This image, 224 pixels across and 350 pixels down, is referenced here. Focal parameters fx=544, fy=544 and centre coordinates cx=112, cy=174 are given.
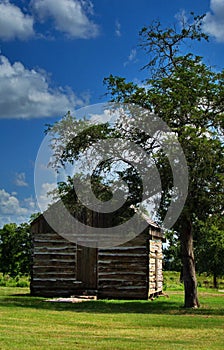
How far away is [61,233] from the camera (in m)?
27.2

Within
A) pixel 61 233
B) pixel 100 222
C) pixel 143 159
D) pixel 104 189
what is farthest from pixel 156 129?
pixel 61 233

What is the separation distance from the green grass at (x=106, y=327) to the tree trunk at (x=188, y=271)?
0.52 metres

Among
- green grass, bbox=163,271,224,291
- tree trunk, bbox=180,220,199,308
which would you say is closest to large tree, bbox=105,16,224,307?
tree trunk, bbox=180,220,199,308

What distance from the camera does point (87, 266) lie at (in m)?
26.8

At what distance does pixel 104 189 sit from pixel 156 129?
3.30 m

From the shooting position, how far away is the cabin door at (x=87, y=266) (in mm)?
26672

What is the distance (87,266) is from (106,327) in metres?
12.5

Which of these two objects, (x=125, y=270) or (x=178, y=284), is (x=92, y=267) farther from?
(x=178, y=284)

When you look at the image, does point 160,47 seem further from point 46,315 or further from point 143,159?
point 46,315

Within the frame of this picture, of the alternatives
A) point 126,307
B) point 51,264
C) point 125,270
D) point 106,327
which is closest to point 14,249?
point 51,264

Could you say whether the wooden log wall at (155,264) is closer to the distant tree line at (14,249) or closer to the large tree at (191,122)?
the large tree at (191,122)

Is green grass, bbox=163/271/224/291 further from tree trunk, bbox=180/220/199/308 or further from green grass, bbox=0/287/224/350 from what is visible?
green grass, bbox=0/287/224/350

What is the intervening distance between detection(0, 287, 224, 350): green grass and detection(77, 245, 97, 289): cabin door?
3.99 meters

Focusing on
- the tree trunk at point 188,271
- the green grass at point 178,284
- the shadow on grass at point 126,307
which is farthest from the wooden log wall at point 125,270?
the green grass at point 178,284
